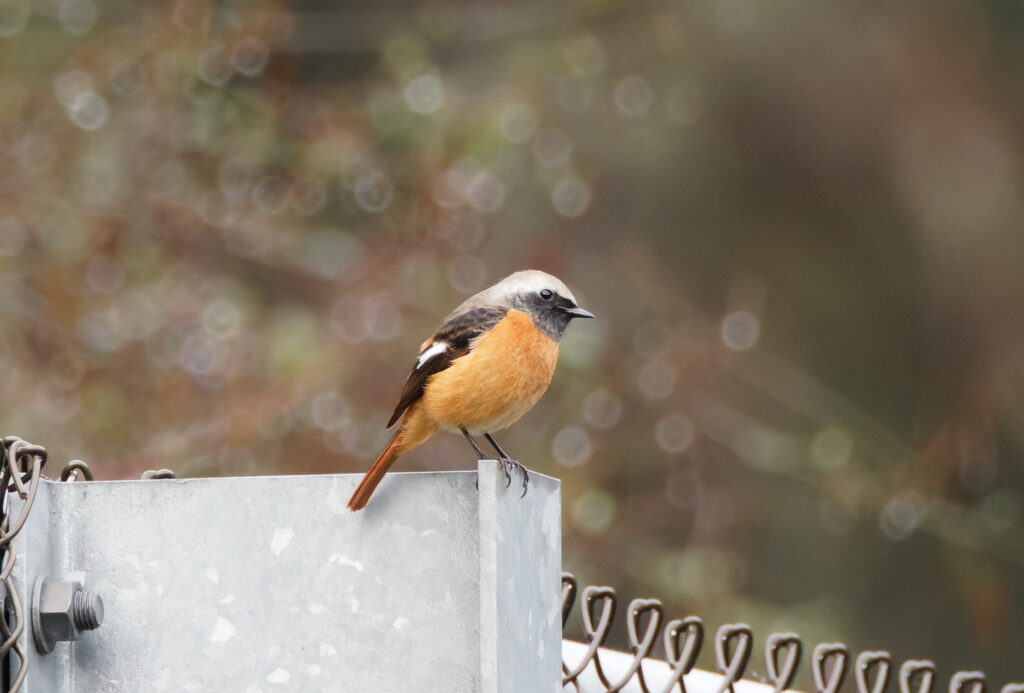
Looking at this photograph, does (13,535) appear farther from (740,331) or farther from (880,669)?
(740,331)

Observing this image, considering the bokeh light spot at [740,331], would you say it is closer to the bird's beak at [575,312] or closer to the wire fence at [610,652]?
the wire fence at [610,652]

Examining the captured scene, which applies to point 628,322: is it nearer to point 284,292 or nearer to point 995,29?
point 284,292

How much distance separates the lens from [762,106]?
847cm

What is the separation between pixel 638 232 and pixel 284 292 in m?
2.22

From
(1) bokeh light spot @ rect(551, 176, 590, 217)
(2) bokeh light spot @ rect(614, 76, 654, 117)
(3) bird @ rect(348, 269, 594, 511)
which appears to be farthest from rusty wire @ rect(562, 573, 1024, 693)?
(2) bokeh light spot @ rect(614, 76, 654, 117)

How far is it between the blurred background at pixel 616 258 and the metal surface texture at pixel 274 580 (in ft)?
18.2

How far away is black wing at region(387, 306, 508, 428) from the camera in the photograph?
2887mm

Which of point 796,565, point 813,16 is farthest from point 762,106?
point 796,565

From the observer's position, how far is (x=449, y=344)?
9.74ft

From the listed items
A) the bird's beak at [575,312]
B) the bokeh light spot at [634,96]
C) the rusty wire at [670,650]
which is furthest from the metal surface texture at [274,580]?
the bokeh light spot at [634,96]

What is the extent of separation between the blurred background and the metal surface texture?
555cm

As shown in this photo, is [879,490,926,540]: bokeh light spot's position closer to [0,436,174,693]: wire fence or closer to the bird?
the bird

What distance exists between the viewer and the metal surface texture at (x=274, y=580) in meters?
1.74

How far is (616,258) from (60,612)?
6.76 metres
